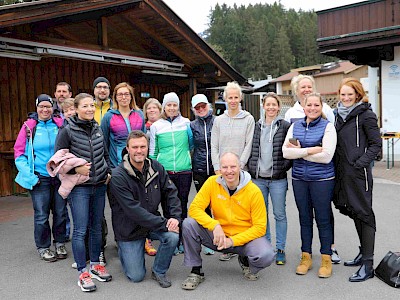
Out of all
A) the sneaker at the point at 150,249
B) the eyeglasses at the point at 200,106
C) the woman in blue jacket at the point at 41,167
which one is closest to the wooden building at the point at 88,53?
the woman in blue jacket at the point at 41,167

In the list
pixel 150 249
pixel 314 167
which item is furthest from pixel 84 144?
pixel 314 167

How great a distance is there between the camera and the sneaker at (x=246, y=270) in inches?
156

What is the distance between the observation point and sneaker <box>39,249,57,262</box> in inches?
179

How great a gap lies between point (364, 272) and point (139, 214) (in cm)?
221

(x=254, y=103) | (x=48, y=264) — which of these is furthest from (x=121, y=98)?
(x=254, y=103)

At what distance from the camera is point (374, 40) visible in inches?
420

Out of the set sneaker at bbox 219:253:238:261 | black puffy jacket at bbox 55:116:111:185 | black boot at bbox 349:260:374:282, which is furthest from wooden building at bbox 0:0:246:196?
black boot at bbox 349:260:374:282

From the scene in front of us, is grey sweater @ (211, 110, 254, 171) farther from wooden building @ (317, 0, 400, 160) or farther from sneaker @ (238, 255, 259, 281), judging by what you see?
wooden building @ (317, 0, 400, 160)

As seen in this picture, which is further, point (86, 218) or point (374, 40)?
point (374, 40)

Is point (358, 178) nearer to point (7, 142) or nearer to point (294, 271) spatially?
point (294, 271)

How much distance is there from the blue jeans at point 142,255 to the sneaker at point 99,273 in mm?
188

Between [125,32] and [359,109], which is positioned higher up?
[125,32]

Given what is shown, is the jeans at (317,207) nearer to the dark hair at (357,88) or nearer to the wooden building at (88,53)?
the dark hair at (357,88)

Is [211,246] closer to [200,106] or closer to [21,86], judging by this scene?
[200,106]
